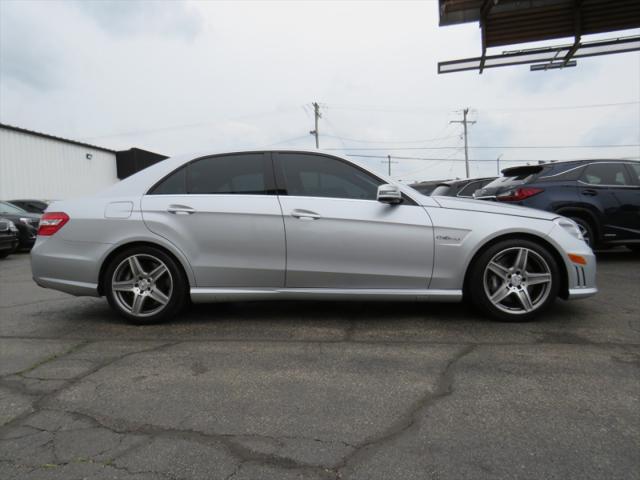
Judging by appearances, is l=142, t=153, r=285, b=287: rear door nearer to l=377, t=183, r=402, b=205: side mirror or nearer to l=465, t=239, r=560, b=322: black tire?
l=377, t=183, r=402, b=205: side mirror

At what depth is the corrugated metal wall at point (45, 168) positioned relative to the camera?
1794 centimetres

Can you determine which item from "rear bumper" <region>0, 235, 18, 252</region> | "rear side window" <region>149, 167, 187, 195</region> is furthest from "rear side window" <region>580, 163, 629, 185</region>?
"rear bumper" <region>0, 235, 18, 252</region>

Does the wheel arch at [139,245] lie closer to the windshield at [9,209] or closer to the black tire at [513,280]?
the black tire at [513,280]

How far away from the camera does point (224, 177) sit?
3.96 m

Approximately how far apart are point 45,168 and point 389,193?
21.1m

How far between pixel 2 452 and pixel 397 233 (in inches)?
112

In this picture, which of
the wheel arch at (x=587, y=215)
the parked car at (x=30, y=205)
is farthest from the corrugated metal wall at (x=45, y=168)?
the wheel arch at (x=587, y=215)

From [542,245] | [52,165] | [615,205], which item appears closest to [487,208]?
[542,245]

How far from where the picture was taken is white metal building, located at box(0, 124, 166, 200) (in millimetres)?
18000

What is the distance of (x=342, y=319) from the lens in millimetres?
4031

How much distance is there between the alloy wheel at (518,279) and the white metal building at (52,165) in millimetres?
14807

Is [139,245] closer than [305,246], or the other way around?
[305,246]

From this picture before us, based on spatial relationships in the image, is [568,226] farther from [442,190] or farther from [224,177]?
[442,190]

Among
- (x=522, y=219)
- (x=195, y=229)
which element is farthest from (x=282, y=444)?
(x=522, y=219)
